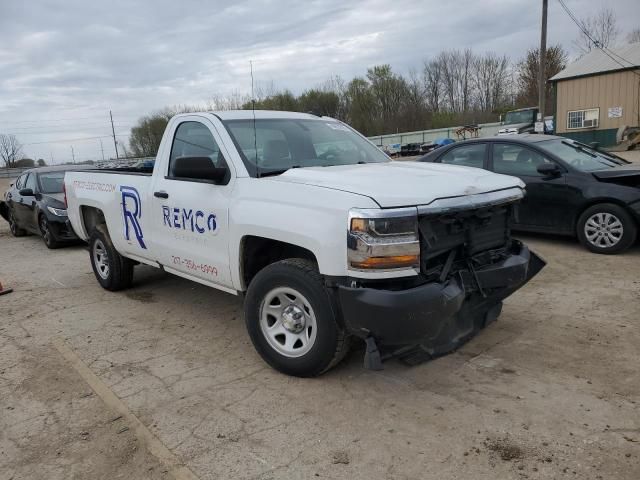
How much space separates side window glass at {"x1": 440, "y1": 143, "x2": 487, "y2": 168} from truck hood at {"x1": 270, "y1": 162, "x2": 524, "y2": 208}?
13.1 feet

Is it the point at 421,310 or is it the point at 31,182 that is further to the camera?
the point at 31,182

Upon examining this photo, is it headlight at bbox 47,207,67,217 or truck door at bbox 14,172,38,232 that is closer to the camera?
headlight at bbox 47,207,67,217

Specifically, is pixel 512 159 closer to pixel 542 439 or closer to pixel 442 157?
pixel 442 157

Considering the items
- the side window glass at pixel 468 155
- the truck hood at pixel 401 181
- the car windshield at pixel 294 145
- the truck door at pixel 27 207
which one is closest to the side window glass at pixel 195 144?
the car windshield at pixel 294 145

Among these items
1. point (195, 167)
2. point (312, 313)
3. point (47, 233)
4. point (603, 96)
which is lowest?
point (47, 233)

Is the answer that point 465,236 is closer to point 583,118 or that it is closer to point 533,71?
point 583,118

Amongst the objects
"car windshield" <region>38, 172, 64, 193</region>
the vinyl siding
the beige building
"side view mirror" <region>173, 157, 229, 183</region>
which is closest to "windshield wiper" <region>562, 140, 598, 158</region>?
"side view mirror" <region>173, 157, 229, 183</region>

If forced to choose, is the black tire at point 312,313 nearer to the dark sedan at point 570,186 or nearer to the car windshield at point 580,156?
the dark sedan at point 570,186

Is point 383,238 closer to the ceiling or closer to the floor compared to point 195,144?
closer to the floor

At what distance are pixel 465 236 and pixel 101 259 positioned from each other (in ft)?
15.4

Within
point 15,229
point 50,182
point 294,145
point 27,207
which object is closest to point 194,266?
point 294,145

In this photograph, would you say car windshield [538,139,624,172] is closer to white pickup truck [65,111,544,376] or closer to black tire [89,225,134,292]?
white pickup truck [65,111,544,376]

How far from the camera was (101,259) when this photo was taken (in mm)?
6477

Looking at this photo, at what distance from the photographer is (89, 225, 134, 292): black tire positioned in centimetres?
610
